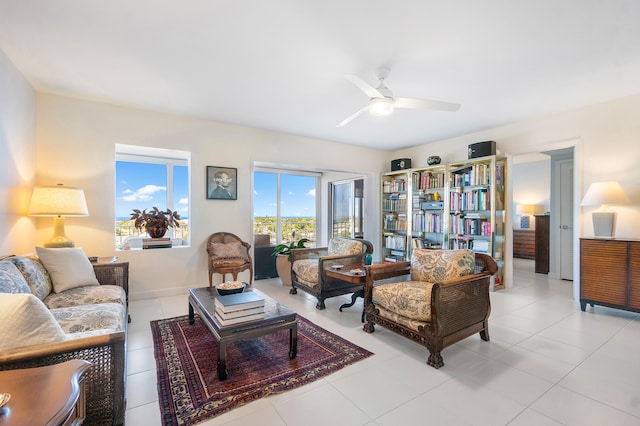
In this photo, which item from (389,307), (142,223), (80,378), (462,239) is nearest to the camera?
(80,378)

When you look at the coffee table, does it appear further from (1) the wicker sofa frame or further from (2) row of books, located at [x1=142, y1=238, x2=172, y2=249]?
(2) row of books, located at [x1=142, y1=238, x2=172, y2=249]

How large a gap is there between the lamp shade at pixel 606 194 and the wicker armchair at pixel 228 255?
4.36 metres

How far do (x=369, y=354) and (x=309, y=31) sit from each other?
257cm

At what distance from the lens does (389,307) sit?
259cm

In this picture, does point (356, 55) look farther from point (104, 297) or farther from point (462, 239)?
point (462, 239)

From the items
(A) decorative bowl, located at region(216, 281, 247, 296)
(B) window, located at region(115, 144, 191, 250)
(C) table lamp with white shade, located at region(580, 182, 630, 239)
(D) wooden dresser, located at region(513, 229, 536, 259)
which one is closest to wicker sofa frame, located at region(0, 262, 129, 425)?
(A) decorative bowl, located at region(216, 281, 247, 296)

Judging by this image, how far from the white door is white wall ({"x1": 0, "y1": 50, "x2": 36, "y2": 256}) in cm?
750

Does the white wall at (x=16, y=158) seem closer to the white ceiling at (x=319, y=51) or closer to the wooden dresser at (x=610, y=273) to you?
the white ceiling at (x=319, y=51)

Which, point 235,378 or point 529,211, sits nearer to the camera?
point 235,378

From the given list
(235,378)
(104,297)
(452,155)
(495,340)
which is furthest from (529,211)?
(104,297)

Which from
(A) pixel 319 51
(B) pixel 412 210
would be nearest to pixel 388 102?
(A) pixel 319 51

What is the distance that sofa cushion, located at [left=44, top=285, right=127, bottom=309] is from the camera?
2248 millimetres

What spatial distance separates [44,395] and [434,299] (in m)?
2.13

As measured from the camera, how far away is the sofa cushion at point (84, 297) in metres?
2.25
